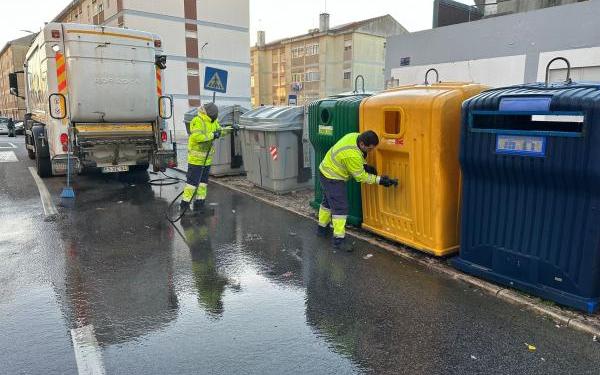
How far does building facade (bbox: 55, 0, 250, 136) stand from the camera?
3222 cm

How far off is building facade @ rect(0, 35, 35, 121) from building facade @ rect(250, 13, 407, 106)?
32.4m

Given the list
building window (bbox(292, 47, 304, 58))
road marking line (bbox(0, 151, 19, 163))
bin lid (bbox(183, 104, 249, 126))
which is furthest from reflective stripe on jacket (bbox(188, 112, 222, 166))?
building window (bbox(292, 47, 304, 58))

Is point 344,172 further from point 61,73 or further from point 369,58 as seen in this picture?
point 369,58

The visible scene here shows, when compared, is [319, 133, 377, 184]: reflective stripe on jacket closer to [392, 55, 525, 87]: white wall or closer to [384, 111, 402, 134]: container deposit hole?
[384, 111, 402, 134]: container deposit hole

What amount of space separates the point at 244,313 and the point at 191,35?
34.8m

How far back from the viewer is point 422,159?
177 inches

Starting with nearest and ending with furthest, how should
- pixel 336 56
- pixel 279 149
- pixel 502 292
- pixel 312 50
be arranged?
pixel 502 292
pixel 279 149
pixel 336 56
pixel 312 50

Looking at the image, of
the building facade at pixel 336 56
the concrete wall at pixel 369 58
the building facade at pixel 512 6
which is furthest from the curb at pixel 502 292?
the concrete wall at pixel 369 58

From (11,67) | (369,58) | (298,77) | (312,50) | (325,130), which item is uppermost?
(312,50)

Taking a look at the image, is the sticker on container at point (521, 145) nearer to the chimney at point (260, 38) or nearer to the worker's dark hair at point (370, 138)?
the worker's dark hair at point (370, 138)

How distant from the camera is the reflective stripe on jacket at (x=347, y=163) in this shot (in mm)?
4871

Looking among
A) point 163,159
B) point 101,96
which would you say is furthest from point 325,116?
point 101,96

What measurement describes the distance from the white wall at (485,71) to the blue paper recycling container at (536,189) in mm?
10428

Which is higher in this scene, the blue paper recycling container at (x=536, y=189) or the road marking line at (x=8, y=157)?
the blue paper recycling container at (x=536, y=189)
